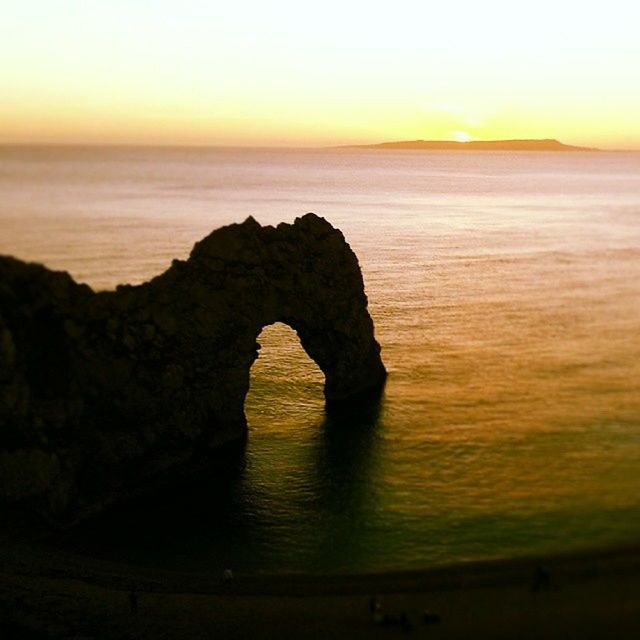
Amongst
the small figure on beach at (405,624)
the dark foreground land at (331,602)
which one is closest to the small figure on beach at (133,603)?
the dark foreground land at (331,602)

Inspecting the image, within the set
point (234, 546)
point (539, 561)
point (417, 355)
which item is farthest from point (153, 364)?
point (417, 355)

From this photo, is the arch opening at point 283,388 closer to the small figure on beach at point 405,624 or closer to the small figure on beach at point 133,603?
the small figure on beach at point 133,603

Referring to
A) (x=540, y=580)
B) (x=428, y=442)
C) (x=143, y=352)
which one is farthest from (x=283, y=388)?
(x=540, y=580)

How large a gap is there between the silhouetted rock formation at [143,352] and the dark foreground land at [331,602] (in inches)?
204

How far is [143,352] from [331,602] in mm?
15638

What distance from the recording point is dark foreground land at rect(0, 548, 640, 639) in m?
26.3

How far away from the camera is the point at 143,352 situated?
120ft

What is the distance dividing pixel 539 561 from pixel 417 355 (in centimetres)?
2923

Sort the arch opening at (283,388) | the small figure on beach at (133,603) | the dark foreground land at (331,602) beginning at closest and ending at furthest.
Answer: the dark foreground land at (331,602), the small figure on beach at (133,603), the arch opening at (283,388)

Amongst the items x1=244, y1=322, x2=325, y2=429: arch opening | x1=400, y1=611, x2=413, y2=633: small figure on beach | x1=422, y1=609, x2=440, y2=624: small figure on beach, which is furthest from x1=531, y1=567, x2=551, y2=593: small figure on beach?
x1=244, y1=322, x2=325, y2=429: arch opening

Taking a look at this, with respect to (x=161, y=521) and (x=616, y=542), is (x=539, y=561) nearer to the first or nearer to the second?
(x=616, y=542)

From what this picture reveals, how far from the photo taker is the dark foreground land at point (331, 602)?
2633 centimetres

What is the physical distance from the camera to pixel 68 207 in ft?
435

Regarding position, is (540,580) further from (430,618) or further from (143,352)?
(143,352)
